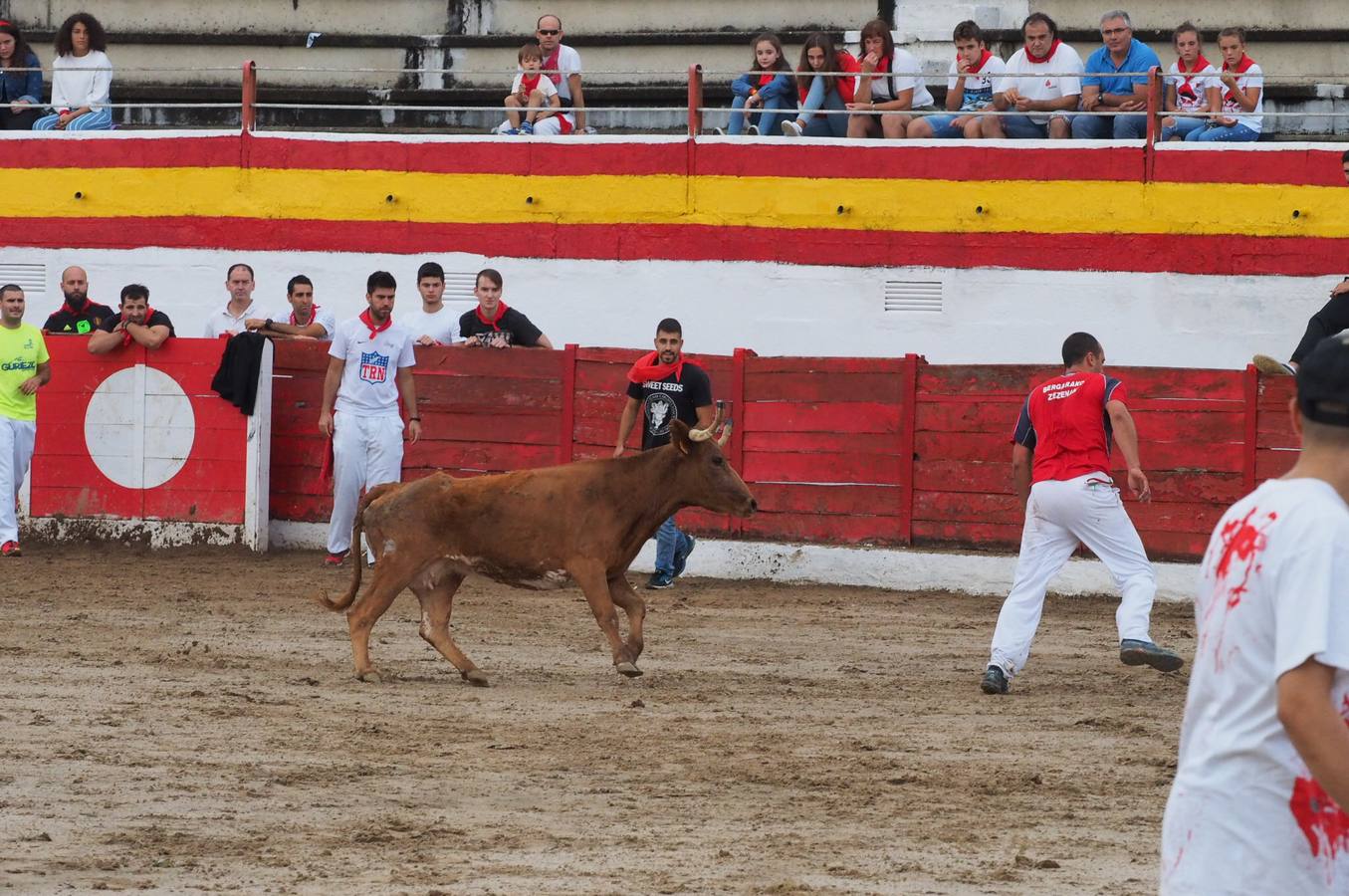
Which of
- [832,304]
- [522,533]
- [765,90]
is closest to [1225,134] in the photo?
[832,304]

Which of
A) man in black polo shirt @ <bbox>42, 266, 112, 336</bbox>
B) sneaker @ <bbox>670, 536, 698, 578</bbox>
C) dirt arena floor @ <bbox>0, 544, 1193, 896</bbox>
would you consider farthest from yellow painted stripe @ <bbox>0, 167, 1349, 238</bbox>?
dirt arena floor @ <bbox>0, 544, 1193, 896</bbox>

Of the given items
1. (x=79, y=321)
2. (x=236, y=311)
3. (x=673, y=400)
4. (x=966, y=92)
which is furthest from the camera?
(x=966, y=92)

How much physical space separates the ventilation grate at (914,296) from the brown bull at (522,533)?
21.3 feet

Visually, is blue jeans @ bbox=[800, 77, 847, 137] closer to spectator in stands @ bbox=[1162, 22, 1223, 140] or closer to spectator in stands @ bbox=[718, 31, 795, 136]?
spectator in stands @ bbox=[718, 31, 795, 136]

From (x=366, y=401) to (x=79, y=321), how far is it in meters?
3.25

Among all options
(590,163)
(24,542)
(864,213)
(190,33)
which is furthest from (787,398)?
(190,33)

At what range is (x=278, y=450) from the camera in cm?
1459

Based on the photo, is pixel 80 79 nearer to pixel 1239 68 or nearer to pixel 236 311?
pixel 236 311

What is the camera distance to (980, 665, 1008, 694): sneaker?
345 inches

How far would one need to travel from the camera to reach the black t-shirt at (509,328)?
14094 mm

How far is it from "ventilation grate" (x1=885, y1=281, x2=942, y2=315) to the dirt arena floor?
4.14 meters

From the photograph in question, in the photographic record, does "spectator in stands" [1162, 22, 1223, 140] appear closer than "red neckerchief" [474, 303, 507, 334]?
No

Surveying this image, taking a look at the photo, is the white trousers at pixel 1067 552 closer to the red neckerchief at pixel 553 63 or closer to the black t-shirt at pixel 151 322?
the black t-shirt at pixel 151 322

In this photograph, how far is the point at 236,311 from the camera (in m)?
14.6
